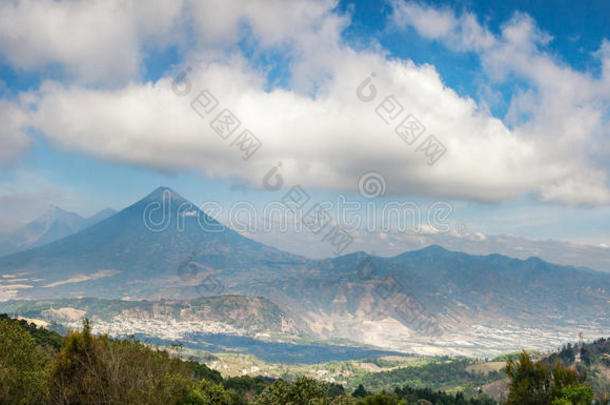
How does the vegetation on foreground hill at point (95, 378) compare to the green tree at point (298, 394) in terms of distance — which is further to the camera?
the green tree at point (298, 394)

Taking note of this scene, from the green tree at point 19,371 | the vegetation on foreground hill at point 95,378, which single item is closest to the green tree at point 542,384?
the vegetation on foreground hill at point 95,378

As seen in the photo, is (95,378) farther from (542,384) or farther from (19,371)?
(542,384)

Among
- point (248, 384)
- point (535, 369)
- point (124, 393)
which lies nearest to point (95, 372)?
point (124, 393)

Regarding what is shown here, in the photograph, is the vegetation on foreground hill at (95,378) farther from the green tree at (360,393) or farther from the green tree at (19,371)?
the green tree at (360,393)

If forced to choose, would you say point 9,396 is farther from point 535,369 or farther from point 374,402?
point 535,369

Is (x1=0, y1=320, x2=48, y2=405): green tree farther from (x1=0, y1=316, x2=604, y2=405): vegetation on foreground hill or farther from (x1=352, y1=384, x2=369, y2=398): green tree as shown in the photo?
(x1=352, y1=384, x2=369, y2=398): green tree

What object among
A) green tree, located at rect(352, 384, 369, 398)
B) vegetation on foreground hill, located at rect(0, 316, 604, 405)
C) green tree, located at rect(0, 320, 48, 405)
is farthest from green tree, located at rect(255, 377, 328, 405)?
green tree, located at rect(352, 384, 369, 398)

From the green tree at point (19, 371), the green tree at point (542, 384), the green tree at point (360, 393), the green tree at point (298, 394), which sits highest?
the green tree at point (19, 371)

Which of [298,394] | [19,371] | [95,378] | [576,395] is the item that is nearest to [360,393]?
[576,395]

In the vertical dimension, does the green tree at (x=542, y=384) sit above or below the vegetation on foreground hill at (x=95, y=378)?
below
